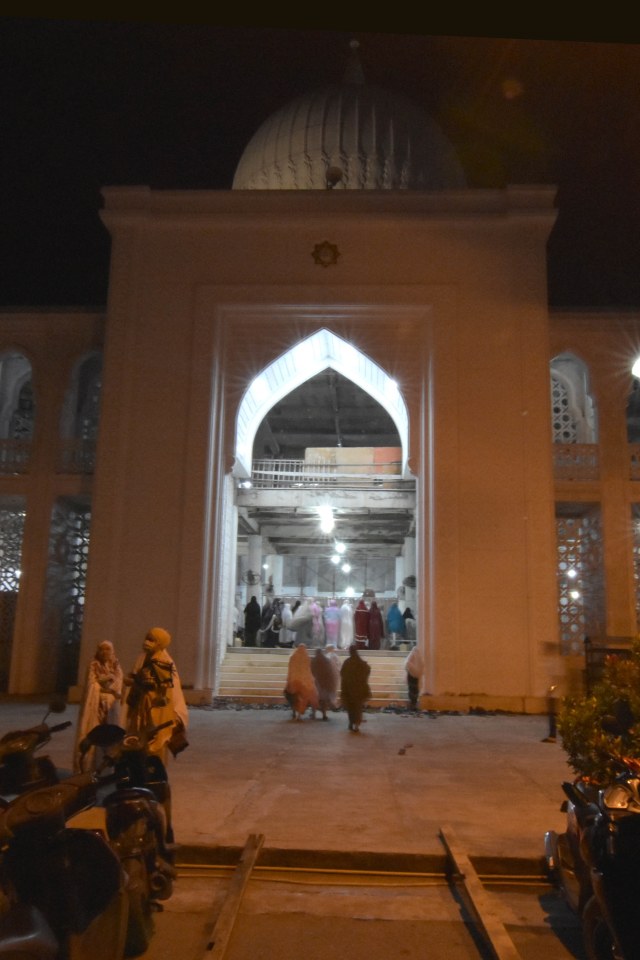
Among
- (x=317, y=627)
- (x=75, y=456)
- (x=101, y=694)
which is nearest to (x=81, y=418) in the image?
(x=75, y=456)

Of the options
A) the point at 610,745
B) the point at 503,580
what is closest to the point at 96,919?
the point at 610,745

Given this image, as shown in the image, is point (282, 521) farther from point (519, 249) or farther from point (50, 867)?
point (50, 867)

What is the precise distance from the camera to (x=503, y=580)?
468 inches

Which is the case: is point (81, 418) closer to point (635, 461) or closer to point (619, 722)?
point (635, 461)

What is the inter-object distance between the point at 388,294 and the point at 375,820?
934cm

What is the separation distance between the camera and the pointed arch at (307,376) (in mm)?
13422

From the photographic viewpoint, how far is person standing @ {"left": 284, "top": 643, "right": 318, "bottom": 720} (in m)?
10.9

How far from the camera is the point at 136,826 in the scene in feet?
11.3

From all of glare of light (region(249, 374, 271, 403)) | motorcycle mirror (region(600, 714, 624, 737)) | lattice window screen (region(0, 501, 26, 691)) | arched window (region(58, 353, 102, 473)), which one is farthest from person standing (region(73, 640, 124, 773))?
lattice window screen (region(0, 501, 26, 691))

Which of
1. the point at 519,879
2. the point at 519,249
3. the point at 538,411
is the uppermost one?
the point at 519,249

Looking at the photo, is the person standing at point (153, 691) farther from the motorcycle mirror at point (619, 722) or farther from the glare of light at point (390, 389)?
the glare of light at point (390, 389)

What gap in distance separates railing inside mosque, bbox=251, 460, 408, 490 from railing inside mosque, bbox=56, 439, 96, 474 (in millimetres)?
3455

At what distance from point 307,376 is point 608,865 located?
12.2 metres

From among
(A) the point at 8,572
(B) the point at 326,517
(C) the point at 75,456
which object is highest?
(C) the point at 75,456
